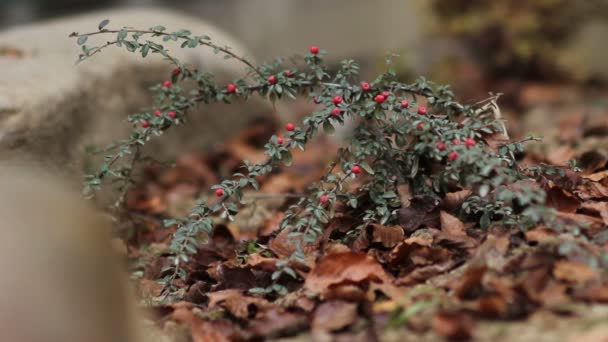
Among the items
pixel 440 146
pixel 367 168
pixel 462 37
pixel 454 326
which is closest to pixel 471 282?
pixel 454 326

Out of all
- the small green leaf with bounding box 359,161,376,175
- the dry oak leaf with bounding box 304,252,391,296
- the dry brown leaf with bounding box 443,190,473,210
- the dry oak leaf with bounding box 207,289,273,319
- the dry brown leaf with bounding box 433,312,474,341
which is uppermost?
the small green leaf with bounding box 359,161,376,175

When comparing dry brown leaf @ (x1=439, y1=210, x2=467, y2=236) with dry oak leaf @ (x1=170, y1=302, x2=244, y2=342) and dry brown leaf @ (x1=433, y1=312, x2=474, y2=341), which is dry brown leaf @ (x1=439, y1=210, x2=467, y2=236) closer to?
dry brown leaf @ (x1=433, y1=312, x2=474, y2=341)

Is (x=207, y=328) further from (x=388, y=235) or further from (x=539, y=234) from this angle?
(x=539, y=234)

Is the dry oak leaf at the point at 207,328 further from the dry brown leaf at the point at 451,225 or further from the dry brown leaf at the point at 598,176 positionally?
the dry brown leaf at the point at 598,176

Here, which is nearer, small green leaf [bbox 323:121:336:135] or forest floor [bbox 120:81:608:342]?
forest floor [bbox 120:81:608:342]

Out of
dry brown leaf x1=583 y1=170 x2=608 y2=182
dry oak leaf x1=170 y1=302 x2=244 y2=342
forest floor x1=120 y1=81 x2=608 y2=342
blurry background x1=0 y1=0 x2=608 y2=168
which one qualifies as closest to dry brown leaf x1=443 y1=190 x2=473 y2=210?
forest floor x1=120 y1=81 x2=608 y2=342
